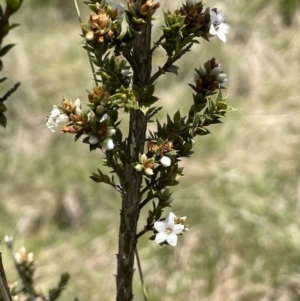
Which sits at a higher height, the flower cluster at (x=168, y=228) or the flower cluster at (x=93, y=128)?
the flower cluster at (x=93, y=128)

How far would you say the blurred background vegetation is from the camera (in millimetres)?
2863

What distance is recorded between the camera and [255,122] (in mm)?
3619

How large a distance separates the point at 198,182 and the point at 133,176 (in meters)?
2.39

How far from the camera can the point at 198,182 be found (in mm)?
3279

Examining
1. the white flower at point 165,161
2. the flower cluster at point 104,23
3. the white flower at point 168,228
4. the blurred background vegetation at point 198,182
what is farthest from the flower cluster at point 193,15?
the blurred background vegetation at point 198,182

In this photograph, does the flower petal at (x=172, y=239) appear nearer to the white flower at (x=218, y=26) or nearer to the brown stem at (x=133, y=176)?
the brown stem at (x=133, y=176)

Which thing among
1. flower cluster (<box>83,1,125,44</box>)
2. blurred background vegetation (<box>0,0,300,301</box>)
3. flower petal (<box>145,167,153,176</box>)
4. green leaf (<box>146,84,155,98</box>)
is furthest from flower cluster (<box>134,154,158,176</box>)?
blurred background vegetation (<box>0,0,300,301</box>)

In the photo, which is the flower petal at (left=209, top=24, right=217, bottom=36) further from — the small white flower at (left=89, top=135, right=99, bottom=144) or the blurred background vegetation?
the blurred background vegetation

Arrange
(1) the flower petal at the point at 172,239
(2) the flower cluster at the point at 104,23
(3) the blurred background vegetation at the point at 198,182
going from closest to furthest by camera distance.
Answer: (2) the flower cluster at the point at 104,23 → (1) the flower petal at the point at 172,239 → (3) the blurred background vegetation at the point at 198,182

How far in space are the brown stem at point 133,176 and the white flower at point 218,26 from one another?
0.11 meters

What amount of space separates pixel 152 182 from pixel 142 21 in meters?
0.30

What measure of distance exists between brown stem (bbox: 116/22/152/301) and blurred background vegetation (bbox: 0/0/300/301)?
6.19 feet

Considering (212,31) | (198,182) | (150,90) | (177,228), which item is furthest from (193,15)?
(198,182)

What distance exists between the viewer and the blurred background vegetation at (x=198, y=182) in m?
2.86
